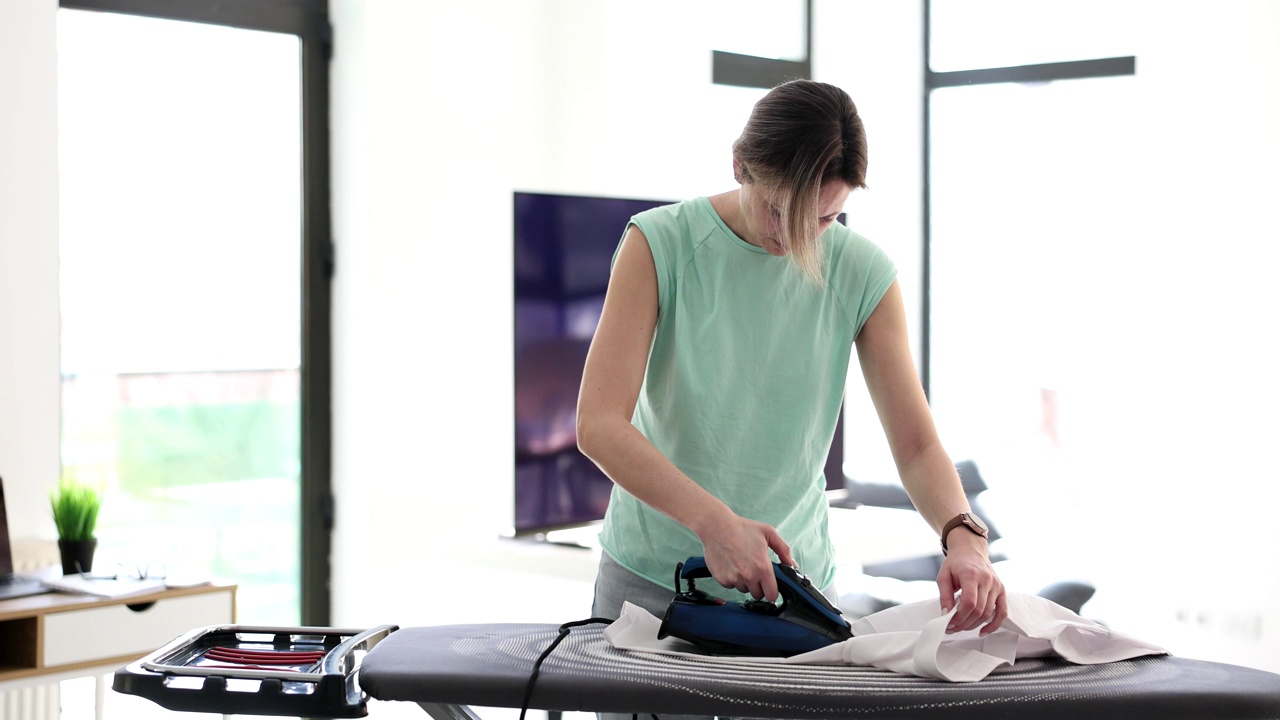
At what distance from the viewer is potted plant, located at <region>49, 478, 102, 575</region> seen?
8.61 feet

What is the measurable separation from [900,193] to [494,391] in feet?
6.62

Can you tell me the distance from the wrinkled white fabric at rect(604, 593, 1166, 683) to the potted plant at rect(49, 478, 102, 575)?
1806mm

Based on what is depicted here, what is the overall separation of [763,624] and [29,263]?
2258 mm

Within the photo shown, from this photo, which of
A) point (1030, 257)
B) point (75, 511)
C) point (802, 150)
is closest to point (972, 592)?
point (802, 150)

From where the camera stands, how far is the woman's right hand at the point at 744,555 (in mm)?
1204

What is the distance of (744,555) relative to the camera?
3.97ft

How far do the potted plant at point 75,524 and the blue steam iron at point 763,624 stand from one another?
73.7 inches

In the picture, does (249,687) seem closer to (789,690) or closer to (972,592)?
(789,690)

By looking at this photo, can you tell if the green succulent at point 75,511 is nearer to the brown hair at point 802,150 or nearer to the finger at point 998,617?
the brown hair at point 802,150

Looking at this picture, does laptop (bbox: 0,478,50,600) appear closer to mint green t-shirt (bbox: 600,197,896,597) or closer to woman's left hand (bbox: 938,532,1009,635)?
mint green t-shirt (bbox: 600,197,896,597)

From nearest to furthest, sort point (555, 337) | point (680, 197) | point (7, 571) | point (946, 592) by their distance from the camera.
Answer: point (946, 592) < point (7, 571) < point (555, 337) < point (680, 197)

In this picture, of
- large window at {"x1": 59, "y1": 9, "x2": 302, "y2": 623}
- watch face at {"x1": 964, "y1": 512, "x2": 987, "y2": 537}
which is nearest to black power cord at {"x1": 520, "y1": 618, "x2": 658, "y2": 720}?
watch face at {"x1": 964, "y1": 512, "x2": 987, "y2": 537}

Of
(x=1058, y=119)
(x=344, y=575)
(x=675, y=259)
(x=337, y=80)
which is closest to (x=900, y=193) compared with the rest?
(x=1058, y=119)

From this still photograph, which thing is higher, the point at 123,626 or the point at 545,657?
the point at 545,657
